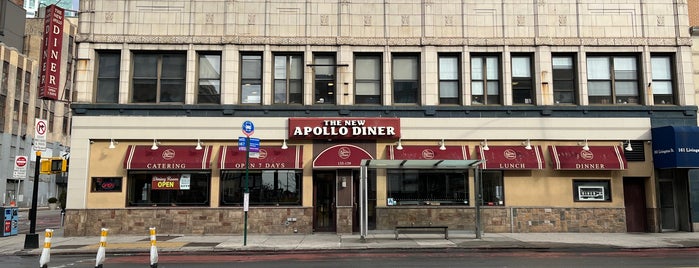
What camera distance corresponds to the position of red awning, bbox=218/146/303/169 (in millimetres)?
20500

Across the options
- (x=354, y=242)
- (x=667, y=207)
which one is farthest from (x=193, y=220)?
(x=667, y=207)

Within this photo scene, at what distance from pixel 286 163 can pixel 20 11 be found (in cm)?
5950

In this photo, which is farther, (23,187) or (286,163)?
(23,187)

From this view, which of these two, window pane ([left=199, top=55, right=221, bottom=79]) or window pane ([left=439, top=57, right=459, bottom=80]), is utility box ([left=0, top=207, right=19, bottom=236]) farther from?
window pane ([left=439, top=57, right=459, bottom=80])

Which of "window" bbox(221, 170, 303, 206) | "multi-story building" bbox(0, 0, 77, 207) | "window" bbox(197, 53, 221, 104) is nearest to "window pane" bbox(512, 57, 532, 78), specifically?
"window" bbox(221, 170, 303, 206)

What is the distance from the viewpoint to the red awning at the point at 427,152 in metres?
20.9

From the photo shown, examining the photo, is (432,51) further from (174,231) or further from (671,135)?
(174,231)

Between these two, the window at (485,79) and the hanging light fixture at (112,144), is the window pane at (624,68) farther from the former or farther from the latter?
the hanging light fixture at (112,144)

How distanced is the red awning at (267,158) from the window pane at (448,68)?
680 cm

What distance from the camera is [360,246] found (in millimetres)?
16594

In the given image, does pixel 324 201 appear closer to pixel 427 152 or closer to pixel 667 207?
pixel 427 152

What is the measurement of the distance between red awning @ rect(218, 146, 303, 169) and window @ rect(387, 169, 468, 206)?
3818mm

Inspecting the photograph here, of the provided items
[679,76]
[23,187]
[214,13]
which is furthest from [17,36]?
[679,76]

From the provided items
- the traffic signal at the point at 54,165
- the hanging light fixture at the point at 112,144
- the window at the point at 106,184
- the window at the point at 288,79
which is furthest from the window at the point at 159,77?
the traffic signal at the point at 54,165
